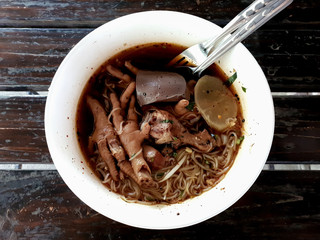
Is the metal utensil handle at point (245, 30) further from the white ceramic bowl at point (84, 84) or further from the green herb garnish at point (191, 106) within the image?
the green herb garnish at point (191, 106)

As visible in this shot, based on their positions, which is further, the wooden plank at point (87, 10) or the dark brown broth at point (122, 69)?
the wooden plank at point (87, 10)

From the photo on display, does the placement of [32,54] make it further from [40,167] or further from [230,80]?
[230,80]

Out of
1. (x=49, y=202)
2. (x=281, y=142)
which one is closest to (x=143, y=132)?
(x=49, y=202)

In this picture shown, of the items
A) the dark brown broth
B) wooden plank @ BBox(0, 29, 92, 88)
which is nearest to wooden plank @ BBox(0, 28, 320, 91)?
wooden plank @ BBox(0, 29, 92, 88)

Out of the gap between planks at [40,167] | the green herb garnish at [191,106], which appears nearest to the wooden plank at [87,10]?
the green herb garnish at [191,106]

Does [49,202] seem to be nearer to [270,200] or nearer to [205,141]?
[205,141]
